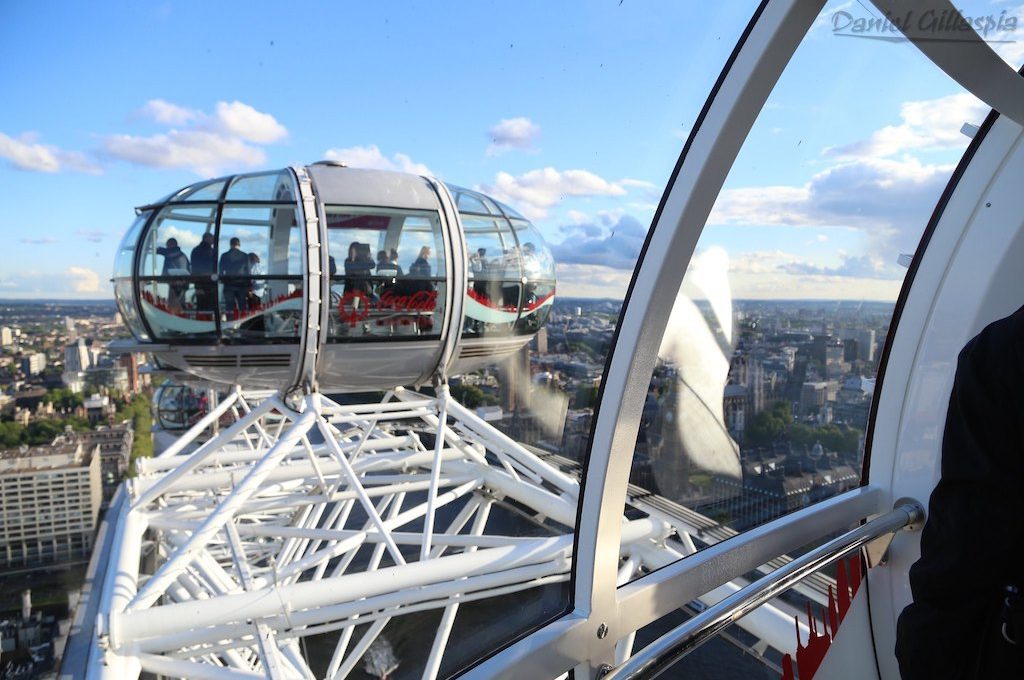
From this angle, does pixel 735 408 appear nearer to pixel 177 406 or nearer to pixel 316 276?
pixel 316 276

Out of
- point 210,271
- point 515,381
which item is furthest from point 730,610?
point 210,271

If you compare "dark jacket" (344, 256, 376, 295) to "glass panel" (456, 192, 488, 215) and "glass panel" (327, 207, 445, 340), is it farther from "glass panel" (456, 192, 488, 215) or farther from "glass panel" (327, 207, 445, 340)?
"glass panel" (456, 192, 488, 215)

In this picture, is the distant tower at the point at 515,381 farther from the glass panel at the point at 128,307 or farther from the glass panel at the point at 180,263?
the glass panel at the point at 128,307

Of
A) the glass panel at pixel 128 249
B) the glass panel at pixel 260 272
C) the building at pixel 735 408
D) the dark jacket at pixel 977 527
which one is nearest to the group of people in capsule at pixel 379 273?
the glass panel at pixel 260 272

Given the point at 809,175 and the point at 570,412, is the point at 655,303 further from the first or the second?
the point at 809,175

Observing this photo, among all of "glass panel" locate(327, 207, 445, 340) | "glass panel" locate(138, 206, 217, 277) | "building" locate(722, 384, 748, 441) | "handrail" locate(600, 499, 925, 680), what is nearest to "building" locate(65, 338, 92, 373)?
"glass panel" locate(138, 206, 217, 277)

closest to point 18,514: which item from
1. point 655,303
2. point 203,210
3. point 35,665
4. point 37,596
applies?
point 37,596
